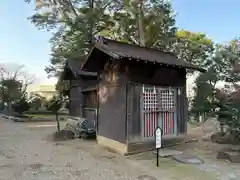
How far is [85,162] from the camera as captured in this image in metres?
6.68

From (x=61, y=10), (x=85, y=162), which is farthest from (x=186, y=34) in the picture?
(x=85, y=162)

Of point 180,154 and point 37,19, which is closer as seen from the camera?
point 180,154

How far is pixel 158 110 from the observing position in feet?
27.1

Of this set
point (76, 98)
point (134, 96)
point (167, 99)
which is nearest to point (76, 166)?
point (134, 96)

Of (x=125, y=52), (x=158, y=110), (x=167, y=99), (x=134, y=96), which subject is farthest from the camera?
(x=167, y=99)

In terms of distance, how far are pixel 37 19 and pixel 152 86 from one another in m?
A: 14.5

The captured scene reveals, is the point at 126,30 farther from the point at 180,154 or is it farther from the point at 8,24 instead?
the point at 180,154

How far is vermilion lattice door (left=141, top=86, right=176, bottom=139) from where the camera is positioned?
7.97m

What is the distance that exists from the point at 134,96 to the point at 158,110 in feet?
3.77

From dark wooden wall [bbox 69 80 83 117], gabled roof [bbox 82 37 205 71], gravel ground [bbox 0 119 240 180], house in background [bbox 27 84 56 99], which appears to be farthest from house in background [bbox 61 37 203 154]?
house in background [bbox 27 84 56 99]

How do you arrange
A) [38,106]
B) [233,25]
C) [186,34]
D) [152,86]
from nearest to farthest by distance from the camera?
[152,86]
[233,25]
[186,34]
[38,106]

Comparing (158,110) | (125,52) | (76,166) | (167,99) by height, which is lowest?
(76,166)

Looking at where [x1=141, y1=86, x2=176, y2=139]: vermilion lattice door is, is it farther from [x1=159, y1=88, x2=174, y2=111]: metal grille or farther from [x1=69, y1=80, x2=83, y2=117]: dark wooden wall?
[x1=69, y1=80, x2=83, y2=117]: dark wooden wall

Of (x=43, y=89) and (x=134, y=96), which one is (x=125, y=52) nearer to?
(x=134, y=96)
